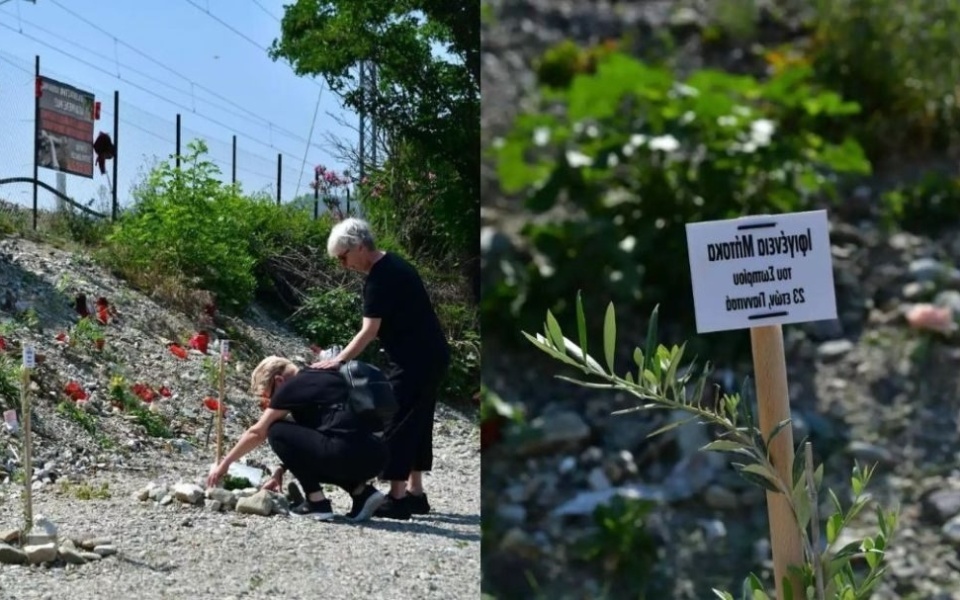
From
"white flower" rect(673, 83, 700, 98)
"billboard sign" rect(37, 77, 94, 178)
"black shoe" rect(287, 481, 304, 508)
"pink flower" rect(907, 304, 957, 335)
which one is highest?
"billboard sign" rect(37, 77, 94, 178)

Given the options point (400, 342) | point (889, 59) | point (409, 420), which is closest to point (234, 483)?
point (409, 420)

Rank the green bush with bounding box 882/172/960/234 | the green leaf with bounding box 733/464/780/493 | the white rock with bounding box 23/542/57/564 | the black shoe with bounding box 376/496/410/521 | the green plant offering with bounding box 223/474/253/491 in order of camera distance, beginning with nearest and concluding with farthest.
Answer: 1. the green leaf with bounding box 733/464/780/493
2. the green bush with bounding box 882/172/960/234
3. the white rock with bounding box 23/542/57/564
4. the black shoe with bounding box 376/496/410/521
5. the green plant offering with bounding box 223/474/253/491

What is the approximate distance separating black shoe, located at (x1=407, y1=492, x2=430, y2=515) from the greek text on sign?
301 cm

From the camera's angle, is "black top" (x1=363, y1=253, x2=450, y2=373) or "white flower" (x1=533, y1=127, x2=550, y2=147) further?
"black top" (x1=363, y1=253, x2=450, y2=373)

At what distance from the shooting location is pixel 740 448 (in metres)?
1.31

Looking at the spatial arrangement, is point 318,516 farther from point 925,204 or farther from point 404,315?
point 925,204

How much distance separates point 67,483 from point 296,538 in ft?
4.55

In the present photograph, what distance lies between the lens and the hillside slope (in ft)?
10.6

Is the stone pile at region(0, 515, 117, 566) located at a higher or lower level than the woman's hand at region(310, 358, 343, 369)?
lower

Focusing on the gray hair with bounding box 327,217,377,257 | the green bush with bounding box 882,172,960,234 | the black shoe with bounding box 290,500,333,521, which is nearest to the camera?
the green bush with bounding box 882,172,960,234

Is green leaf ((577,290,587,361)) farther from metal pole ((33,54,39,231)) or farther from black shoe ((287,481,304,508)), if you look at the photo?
metal pole ((33,54,39,231))

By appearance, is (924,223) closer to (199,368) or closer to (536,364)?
(536,364)

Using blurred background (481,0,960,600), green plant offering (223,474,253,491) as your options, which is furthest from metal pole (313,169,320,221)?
blurred background (481,0,960,600)

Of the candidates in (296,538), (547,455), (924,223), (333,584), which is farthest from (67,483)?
(924,223)
